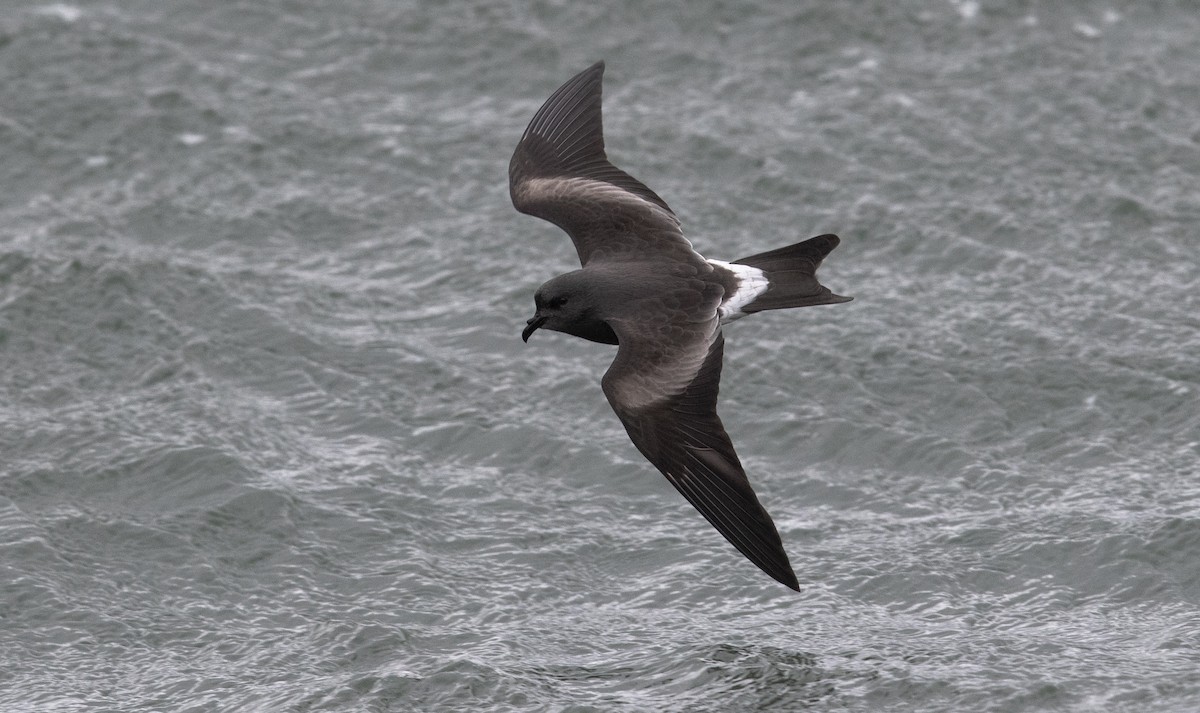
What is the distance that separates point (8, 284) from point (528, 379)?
352 cm

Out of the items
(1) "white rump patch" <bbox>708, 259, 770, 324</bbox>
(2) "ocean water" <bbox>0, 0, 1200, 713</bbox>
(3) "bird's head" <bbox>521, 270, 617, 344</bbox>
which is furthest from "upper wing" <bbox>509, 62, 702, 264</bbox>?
(2) "ocean water" <bbox>0, 0, 1200, 713</bbox>

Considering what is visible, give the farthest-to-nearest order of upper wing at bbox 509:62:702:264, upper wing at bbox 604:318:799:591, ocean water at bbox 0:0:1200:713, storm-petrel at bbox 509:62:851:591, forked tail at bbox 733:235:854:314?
upper wing at bbox 509:62:702:264 < forked tail at bbox 733:235:854:314 < ocean water at bbox 0:0:1200:713 < storm-petrel at bbox 509:62:851:591 < upper wing at bbox 604:318:799:591

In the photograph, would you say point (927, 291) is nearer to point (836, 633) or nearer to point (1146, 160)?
point (1146, 160)

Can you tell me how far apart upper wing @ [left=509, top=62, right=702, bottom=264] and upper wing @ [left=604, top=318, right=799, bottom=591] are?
882mm

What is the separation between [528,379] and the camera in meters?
10.9

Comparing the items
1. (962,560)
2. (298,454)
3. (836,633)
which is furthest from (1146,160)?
(298,454)

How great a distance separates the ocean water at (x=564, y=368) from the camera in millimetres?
8508

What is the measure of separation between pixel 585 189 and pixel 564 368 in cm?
161

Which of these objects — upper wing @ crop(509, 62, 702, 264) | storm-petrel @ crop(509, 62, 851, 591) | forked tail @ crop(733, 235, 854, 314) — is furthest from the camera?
upper wing @ crop(509, 62, 702, 264)

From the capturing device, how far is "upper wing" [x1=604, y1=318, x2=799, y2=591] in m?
7.62

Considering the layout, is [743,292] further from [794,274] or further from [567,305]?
[567,305]

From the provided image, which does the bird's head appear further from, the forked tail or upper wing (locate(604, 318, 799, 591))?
the forked tail

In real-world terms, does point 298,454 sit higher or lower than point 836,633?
higher

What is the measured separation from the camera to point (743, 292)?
8.75 m
